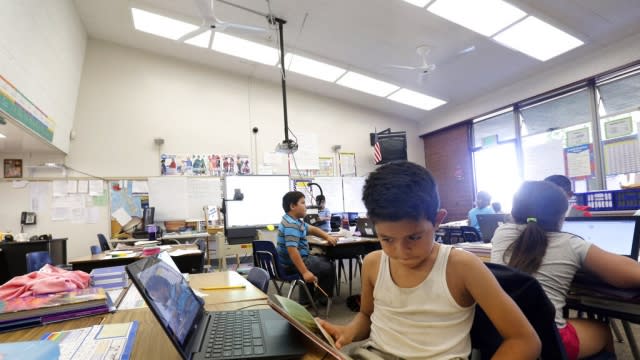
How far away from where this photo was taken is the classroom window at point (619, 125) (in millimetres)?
3935

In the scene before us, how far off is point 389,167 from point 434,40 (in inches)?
170

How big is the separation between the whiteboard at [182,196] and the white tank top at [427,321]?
17.6 ft

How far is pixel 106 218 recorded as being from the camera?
545 centimetres

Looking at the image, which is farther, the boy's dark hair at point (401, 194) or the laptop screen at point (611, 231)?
the laptop screen at point (611, 231)

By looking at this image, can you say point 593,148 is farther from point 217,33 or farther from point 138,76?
point 138,76

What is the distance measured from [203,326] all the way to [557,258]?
1248 mm

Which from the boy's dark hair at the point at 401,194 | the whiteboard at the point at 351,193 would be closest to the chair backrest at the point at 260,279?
the boy's dark hair at the point at 401,194

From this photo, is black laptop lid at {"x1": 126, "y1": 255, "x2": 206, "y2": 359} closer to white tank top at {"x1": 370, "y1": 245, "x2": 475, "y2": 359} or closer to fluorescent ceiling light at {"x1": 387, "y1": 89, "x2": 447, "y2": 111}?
white tank top at {"x1": 370, "y1": 245, "x2": 475, "y2": 359}

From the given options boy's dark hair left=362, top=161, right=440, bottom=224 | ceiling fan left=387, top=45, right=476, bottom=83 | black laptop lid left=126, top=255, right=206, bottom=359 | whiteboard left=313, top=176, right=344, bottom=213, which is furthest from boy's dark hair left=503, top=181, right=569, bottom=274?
whiteboard left=313, top=176, right=344, bottom=213

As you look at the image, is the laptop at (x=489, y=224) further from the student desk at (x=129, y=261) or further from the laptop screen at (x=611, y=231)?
the student desk at (x=129, y=261)

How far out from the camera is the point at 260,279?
5.40 ft

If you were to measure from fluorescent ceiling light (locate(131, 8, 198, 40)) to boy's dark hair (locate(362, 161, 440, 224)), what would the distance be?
520cm

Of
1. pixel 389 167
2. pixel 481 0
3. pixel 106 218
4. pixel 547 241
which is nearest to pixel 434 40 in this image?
pixel 481 0

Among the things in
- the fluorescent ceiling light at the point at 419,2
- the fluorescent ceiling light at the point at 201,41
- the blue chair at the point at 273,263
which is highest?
the fluorescent ceiling light at the point at 201,41
